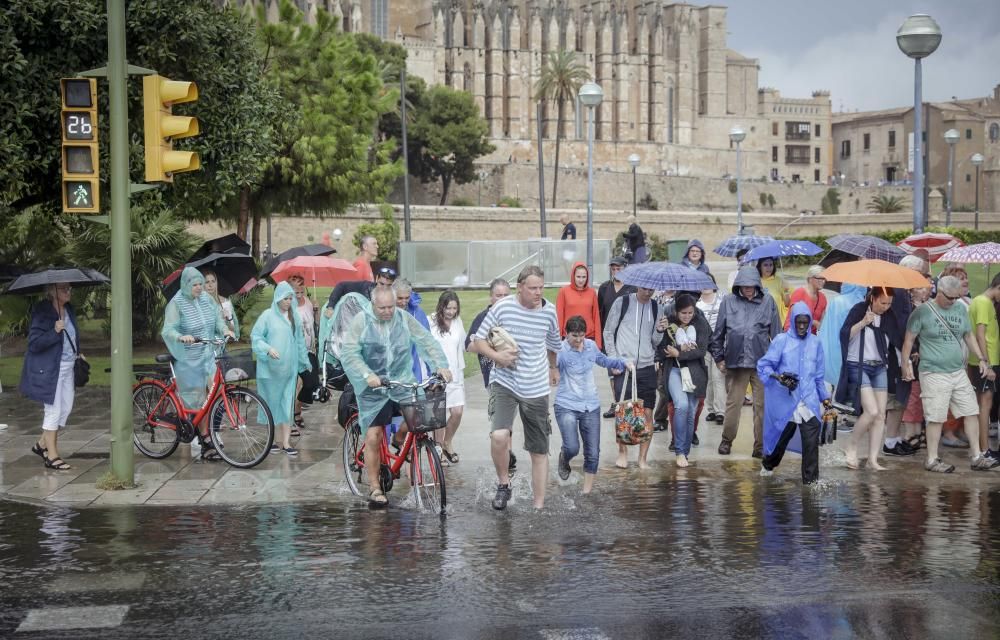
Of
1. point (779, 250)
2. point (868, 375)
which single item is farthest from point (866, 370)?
point (779, 250)

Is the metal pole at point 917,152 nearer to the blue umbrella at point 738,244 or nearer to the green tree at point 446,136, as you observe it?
the blue umbrella at point 738,244

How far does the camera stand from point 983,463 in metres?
9.70

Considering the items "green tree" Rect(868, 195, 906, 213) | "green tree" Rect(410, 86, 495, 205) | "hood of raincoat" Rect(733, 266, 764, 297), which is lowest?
"hood of raincoat" Rect(733, 266, 764, 297)

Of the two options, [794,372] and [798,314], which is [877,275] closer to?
[798,314]

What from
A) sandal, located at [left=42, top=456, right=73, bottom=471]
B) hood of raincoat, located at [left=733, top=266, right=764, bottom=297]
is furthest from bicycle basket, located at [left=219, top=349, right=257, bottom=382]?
hood of raincoat, located at [left=733, top=266, right=764, bottom=297]

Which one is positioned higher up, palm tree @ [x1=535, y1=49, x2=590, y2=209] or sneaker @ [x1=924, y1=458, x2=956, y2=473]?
palm tree @ [x1=535, y1=49, x2=590, y2=209]

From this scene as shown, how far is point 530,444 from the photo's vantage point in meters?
8.06

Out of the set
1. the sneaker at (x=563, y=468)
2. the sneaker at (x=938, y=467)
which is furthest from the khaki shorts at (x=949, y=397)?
the sneaker at (x=563, y=468)

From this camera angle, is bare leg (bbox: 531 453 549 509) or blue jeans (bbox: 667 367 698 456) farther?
blue jeans (bbox: 667 367 698 456)

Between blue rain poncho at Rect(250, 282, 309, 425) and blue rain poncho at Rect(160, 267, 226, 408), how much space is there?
42 cm

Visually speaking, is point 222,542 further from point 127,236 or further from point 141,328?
point 141,328

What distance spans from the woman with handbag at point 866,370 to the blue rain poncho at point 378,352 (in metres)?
3.60

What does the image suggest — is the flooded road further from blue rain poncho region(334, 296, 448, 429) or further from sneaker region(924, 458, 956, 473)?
blue rain poncho region(334, 296, 448, 429)

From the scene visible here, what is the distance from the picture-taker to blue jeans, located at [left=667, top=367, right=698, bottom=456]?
991 centimetres
